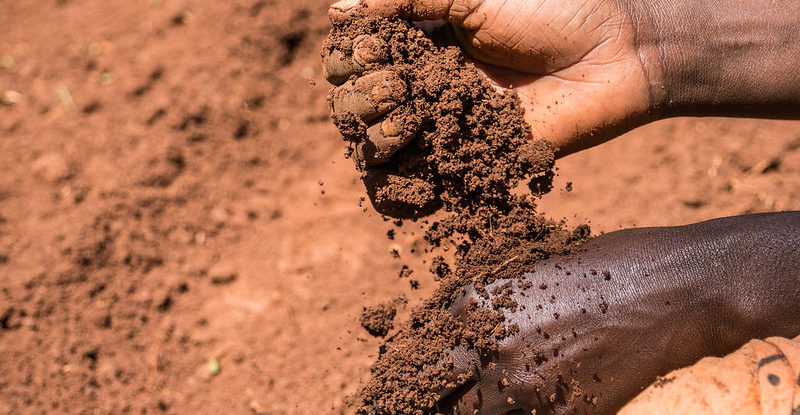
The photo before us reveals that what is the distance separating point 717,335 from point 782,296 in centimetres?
23

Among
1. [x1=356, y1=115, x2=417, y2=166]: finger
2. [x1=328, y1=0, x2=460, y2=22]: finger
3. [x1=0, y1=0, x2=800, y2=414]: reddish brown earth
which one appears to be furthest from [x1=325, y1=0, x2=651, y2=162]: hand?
[x1=0, y1=0, x2=800, y2=414]: reddish brown earth

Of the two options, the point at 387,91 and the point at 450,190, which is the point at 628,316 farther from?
the point at 387,91

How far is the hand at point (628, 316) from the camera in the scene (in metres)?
1.65

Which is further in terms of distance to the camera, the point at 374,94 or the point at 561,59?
the point at 561,59

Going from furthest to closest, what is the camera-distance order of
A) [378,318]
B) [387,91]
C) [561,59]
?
1. [378,318]
2. [561,59]
3. [387,91]

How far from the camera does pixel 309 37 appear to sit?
Result: 3199 millimetres

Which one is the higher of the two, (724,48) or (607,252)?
(724,48)

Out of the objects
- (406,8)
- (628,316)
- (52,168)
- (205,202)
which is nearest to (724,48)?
(628,316)

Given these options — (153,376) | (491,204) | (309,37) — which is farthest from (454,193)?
(153,376)

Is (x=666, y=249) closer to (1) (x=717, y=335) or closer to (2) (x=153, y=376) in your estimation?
(1) (x=717, y=335)

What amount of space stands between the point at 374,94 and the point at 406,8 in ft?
1.23

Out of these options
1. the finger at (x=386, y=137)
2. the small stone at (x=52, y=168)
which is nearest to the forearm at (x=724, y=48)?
the finger at (x=386, y=137)

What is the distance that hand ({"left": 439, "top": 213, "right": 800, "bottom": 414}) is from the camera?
65.1 inches

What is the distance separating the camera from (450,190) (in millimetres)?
1842
